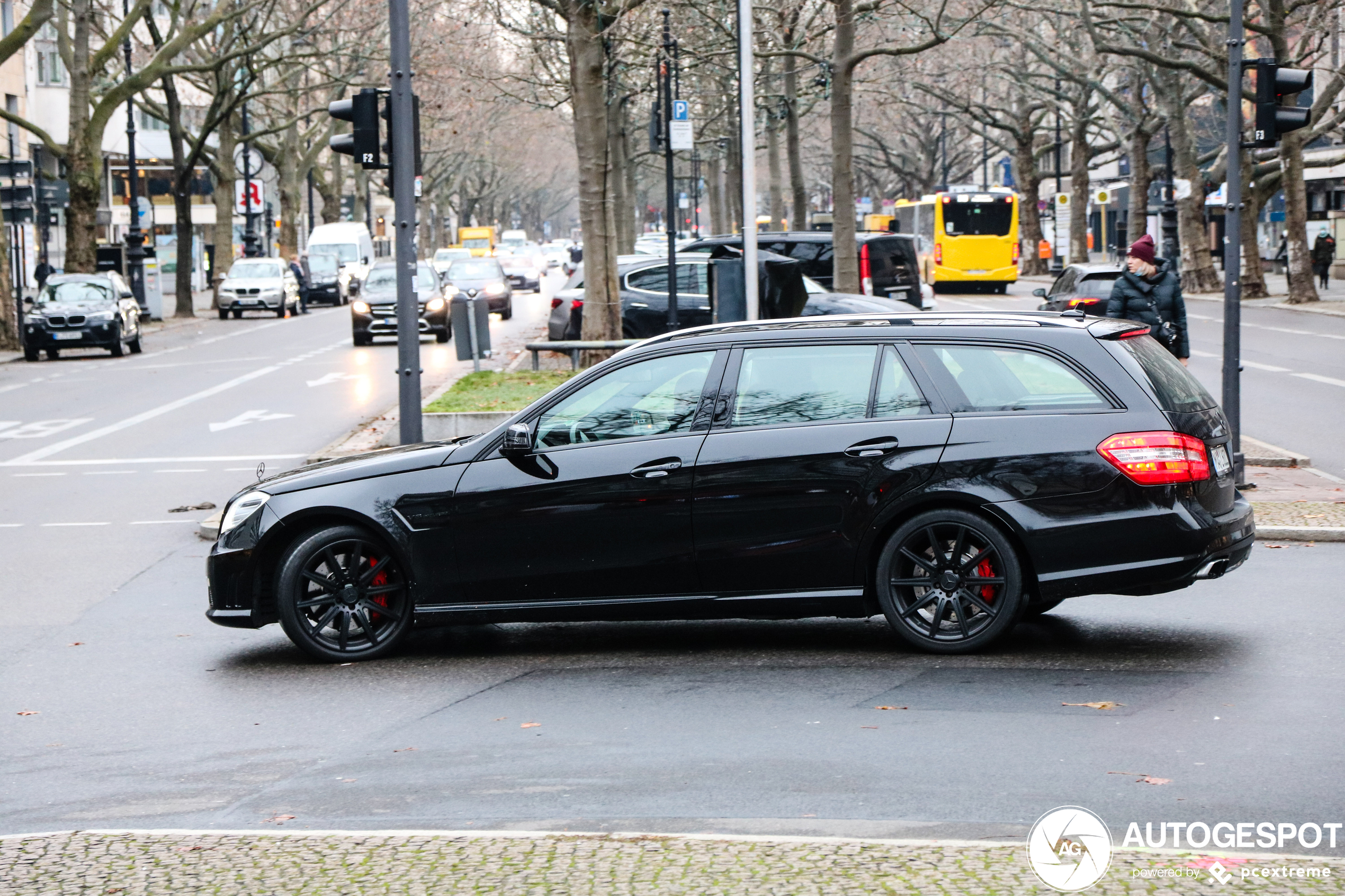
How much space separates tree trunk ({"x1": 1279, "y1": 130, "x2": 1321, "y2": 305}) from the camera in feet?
126

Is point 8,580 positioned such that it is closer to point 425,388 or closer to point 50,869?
point 50,869

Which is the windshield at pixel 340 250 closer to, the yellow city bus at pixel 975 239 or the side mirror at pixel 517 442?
the yellow city bus at pixel 975 239

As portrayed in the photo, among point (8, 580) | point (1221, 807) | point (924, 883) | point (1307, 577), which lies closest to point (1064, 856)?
point (924, 883)

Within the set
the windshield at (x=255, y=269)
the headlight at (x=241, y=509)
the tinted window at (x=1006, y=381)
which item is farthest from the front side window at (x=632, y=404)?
the windshield at (x=255, y=269)

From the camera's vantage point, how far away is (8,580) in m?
10.8

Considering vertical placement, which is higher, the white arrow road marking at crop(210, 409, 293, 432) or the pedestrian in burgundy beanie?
the pedestrian in burgundy beanie

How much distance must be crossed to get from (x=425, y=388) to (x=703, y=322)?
13.9ft

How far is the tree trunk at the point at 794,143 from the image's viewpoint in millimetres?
39781

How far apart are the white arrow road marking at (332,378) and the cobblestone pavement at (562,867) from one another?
20603 millimetres

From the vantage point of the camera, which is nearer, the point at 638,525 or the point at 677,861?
the point at 677,861

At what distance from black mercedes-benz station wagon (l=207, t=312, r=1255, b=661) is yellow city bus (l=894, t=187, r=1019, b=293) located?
156 ft

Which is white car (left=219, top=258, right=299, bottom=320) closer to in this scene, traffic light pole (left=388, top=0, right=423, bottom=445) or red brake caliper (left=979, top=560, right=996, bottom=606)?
traffic light pole (left=388, top=0, right=423, bottom=445)

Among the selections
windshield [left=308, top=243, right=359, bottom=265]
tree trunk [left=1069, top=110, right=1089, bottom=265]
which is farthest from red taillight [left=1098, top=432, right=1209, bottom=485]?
windshield [left=308, top=243, right=359, bottom=265]

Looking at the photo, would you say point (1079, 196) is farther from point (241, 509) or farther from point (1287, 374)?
point (241, 509)
